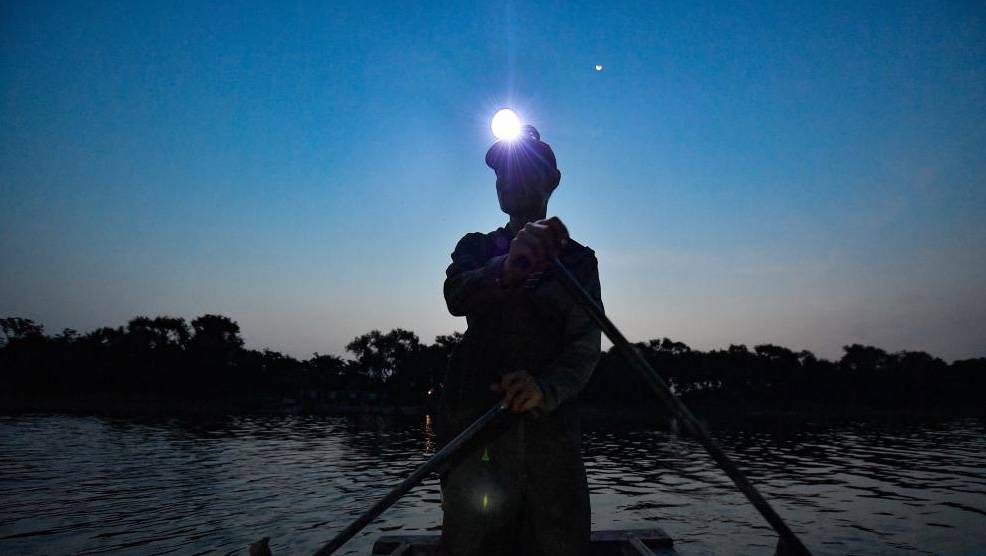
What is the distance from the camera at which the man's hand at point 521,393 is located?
6.36 ft

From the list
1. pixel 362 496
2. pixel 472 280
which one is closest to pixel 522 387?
pixel 472 280

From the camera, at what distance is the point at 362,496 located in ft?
52.9

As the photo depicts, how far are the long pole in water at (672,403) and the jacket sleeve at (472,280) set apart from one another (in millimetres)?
318

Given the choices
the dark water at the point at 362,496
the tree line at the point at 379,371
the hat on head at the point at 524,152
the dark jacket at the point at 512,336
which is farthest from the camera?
the tree line at the point at 379,371

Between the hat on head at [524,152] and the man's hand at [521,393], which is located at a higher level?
the hat on head at [524,152]

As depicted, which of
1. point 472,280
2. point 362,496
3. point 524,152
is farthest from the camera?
point 362,496

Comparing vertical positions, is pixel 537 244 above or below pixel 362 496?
above

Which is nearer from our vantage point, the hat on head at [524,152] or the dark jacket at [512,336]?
the dark jacket at [512,336]

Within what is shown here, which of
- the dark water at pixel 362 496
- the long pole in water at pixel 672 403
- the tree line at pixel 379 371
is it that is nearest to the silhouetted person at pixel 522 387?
the long pole in water at pixel 672 403

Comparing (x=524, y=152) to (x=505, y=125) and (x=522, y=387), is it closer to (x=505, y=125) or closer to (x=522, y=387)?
(x=505, y=125)

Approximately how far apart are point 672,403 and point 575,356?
0.50 metres

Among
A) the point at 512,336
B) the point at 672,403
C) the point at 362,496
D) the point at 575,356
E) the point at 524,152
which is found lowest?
the point at 362,496

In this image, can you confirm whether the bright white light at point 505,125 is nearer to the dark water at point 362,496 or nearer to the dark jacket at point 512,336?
the dark jacket at point 512,336

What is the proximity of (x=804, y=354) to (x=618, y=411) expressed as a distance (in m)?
65.1
